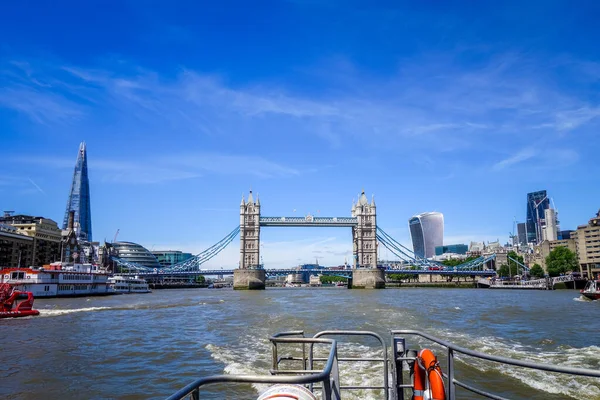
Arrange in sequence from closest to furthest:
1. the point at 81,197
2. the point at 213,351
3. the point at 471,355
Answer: the point at 471,355 < the point at 213,351 < the point at 81,197

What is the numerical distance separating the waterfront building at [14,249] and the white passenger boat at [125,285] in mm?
16397

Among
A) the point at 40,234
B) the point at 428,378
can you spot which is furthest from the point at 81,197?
the point at 428,378

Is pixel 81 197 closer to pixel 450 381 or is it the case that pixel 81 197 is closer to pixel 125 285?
pixel 125 285

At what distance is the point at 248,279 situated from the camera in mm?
99312

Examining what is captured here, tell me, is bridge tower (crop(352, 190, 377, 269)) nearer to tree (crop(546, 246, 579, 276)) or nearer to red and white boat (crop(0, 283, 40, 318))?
tree (crop(546, 246, 579, 276))

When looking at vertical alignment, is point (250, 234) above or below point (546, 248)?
above

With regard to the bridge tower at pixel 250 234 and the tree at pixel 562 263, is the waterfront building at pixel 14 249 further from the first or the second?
the tree at pixel 562 263

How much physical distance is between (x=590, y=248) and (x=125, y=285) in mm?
92013

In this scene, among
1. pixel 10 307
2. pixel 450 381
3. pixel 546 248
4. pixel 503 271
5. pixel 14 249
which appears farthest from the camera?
pixel 503 271

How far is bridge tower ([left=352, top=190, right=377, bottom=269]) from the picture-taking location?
117m

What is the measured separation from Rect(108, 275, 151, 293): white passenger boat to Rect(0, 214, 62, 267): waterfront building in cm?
2198

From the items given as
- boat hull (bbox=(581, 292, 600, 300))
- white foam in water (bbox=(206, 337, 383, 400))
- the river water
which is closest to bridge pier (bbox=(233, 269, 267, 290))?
boat hull (bbox=(581, 292, 600, 300))

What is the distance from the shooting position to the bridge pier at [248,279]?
9938 cm

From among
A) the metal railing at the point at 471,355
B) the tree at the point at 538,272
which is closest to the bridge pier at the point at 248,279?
the tree at the point at 538,272
